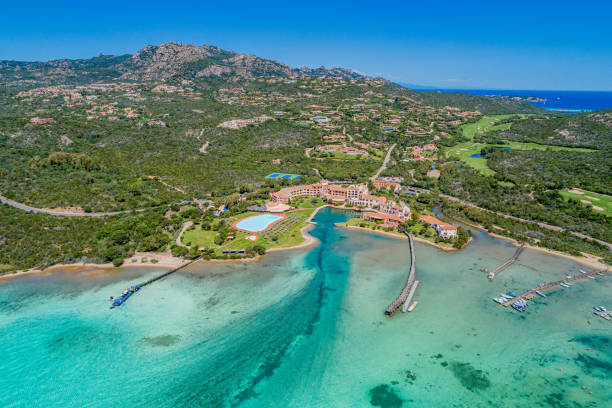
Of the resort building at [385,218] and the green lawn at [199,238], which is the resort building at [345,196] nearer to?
the resort building at [385,218]

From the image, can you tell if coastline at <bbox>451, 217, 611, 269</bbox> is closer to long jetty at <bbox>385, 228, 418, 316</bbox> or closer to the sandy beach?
long jetty at <bbox>385, 228, 418, 316</bbox>

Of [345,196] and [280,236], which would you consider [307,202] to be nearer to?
[345,196]

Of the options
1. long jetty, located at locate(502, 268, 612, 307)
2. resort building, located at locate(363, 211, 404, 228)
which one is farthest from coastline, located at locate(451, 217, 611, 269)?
resort building, located at locate(363, 211, 404, 228)

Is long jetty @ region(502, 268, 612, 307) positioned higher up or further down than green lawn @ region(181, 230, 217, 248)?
further down

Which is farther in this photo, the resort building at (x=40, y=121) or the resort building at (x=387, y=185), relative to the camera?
the resort building at (x=40, y=121)

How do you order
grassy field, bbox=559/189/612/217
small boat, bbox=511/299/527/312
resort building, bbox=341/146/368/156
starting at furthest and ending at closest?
resort building, bbox=341/146/368/156 → grassy field, bbox=559/189/612/217 → small boat, bbox=511/299/527/312

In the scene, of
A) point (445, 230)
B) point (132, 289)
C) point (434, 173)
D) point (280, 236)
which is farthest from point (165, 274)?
point (434, 173)

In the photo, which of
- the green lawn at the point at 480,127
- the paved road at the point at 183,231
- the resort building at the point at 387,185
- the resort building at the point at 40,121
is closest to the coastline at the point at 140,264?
the paved road at the point at 183,231
